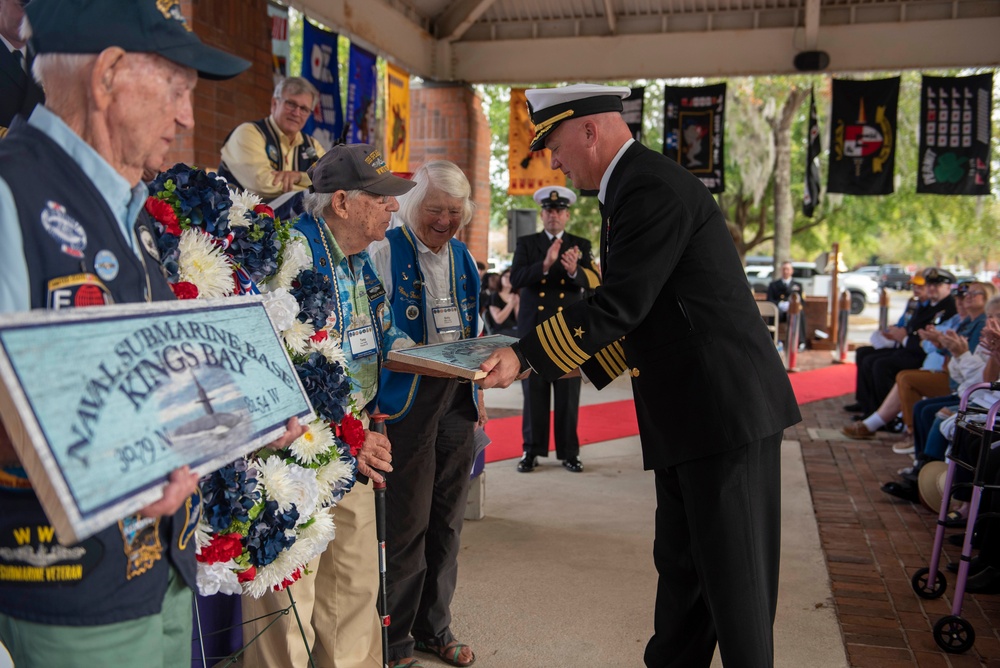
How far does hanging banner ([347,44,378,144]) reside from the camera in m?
8.62

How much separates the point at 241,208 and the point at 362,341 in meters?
0.72

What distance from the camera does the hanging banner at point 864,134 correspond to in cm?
1098

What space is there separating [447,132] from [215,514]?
9.27 metres

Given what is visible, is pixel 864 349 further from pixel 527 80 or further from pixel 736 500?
pixel 736 500

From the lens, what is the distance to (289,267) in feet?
8.24

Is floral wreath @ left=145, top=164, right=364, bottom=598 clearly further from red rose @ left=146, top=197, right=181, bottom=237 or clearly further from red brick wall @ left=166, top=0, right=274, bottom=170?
red brick wall @ left=166, top=0, right=274, bottom=170

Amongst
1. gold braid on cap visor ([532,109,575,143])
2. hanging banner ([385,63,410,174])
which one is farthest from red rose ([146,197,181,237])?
hanging banner ([385,63,410,174])

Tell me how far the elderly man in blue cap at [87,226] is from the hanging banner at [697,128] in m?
10.7

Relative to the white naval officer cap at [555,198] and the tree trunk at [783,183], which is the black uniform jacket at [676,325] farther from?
the tree trunk at [783,183]

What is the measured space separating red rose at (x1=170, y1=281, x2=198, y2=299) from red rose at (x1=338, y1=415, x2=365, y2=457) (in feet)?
2.16

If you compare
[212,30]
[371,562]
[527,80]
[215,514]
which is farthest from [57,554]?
[527,80]

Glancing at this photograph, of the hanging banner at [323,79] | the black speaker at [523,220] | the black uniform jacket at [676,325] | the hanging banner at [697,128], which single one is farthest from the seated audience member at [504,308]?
the black uniform jacket at [676,325]

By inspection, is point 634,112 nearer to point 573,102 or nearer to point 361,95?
point 361,95

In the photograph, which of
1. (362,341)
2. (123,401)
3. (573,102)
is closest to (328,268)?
(362,341)
